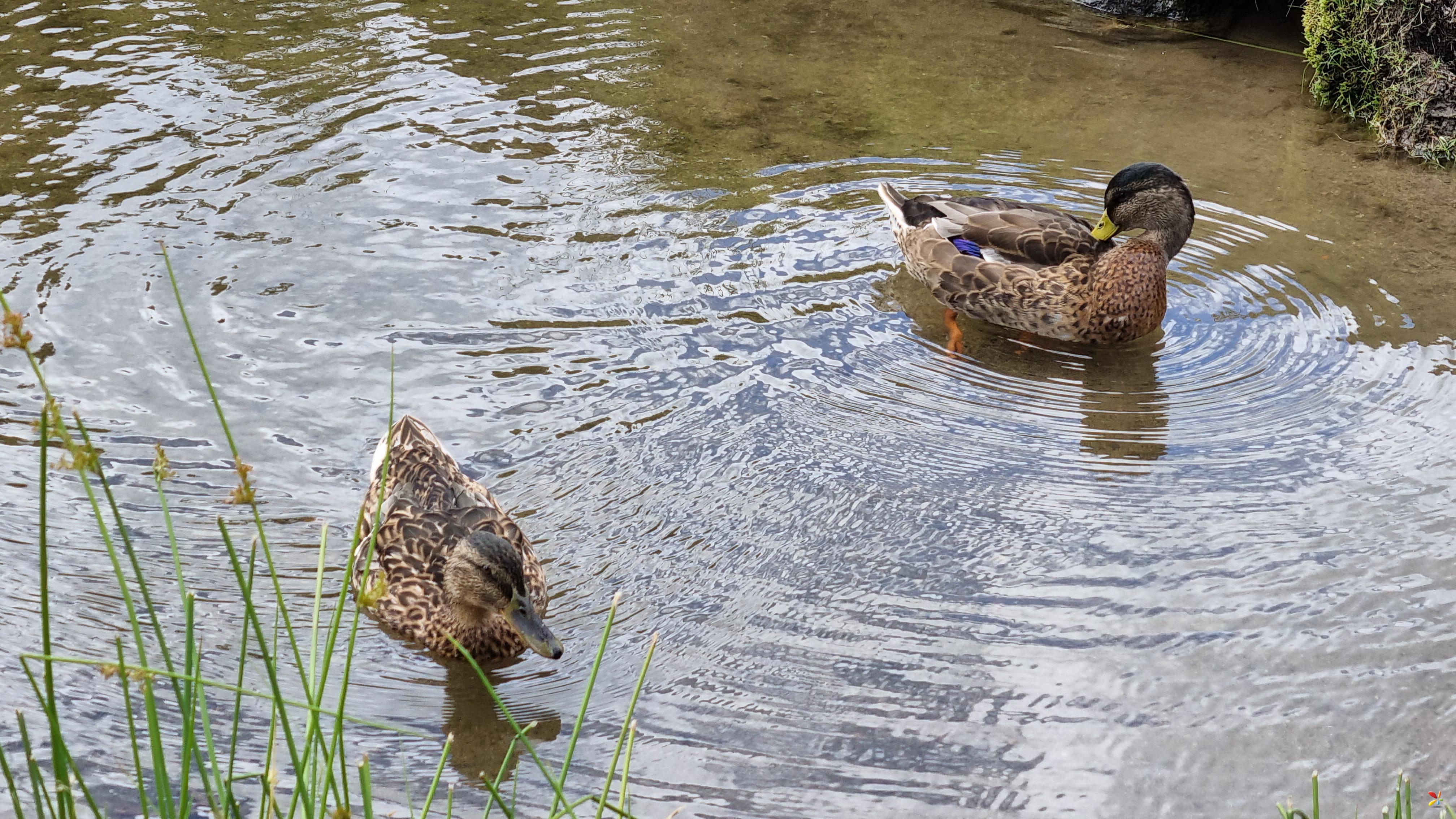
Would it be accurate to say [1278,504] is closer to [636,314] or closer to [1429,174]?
[636,314]

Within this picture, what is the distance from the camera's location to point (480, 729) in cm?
403

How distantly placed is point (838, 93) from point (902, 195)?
6.47 ft

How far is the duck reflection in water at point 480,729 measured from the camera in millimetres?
3889

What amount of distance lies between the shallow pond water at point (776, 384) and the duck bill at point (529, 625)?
22 cm

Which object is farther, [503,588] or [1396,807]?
[503,588]

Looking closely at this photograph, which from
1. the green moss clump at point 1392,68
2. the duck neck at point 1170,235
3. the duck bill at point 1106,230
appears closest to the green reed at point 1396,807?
the duck neck at point 1170,235

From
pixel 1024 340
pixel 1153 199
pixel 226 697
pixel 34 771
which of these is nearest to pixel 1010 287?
pixel 1024 340

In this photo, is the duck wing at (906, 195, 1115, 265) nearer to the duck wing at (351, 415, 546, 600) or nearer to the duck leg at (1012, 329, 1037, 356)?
the duck leg at (1012, 329, 1037, 356)

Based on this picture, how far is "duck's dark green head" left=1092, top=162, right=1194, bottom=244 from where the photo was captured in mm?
6402

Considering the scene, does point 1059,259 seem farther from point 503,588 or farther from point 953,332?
point 503,588

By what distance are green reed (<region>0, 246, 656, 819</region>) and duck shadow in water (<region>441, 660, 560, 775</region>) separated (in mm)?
A: 46

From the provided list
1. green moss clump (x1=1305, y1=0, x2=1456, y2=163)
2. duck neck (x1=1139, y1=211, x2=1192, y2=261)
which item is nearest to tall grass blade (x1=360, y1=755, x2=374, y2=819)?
duck neck (x1=1139, y1=211, x2=1192, y2=261)

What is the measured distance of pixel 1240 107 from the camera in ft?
28.6

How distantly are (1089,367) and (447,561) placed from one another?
10.8 feet
